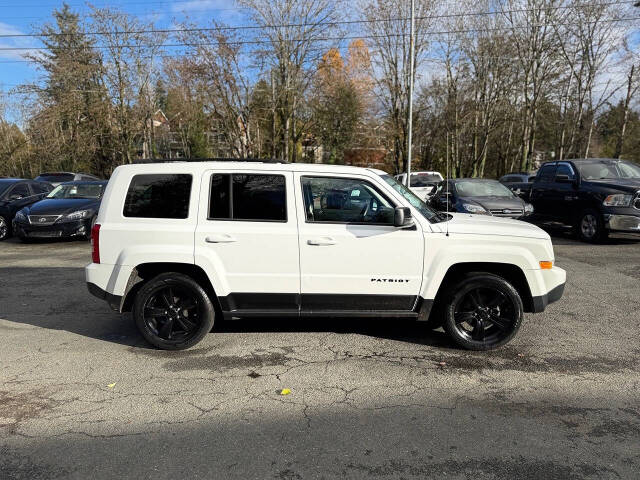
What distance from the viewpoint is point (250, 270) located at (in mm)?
4414

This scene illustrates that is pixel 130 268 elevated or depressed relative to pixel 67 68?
depressed

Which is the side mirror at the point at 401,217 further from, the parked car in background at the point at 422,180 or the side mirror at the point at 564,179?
the parked car in background at the point at 422,180

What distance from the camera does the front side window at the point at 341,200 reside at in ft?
14.6

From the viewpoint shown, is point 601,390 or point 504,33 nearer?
point 601,390

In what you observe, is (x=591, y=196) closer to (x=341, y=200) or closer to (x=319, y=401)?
(x=341, y=200)

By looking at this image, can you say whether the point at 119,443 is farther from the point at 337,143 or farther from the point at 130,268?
the point at 337,143

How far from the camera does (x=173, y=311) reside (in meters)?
4.55

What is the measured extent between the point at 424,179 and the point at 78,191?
15.4m

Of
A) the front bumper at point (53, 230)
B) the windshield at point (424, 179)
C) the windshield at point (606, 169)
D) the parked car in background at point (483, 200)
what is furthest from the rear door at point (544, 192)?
the front bumper at point (53, 230)

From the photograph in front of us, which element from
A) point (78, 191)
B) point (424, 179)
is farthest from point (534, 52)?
point (78, 191)

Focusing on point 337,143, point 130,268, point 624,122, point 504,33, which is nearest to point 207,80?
point 337,143

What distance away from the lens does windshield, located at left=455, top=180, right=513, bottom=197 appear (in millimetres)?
12727

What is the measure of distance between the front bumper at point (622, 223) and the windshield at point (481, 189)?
9.60ft

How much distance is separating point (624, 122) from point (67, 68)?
3724cm
